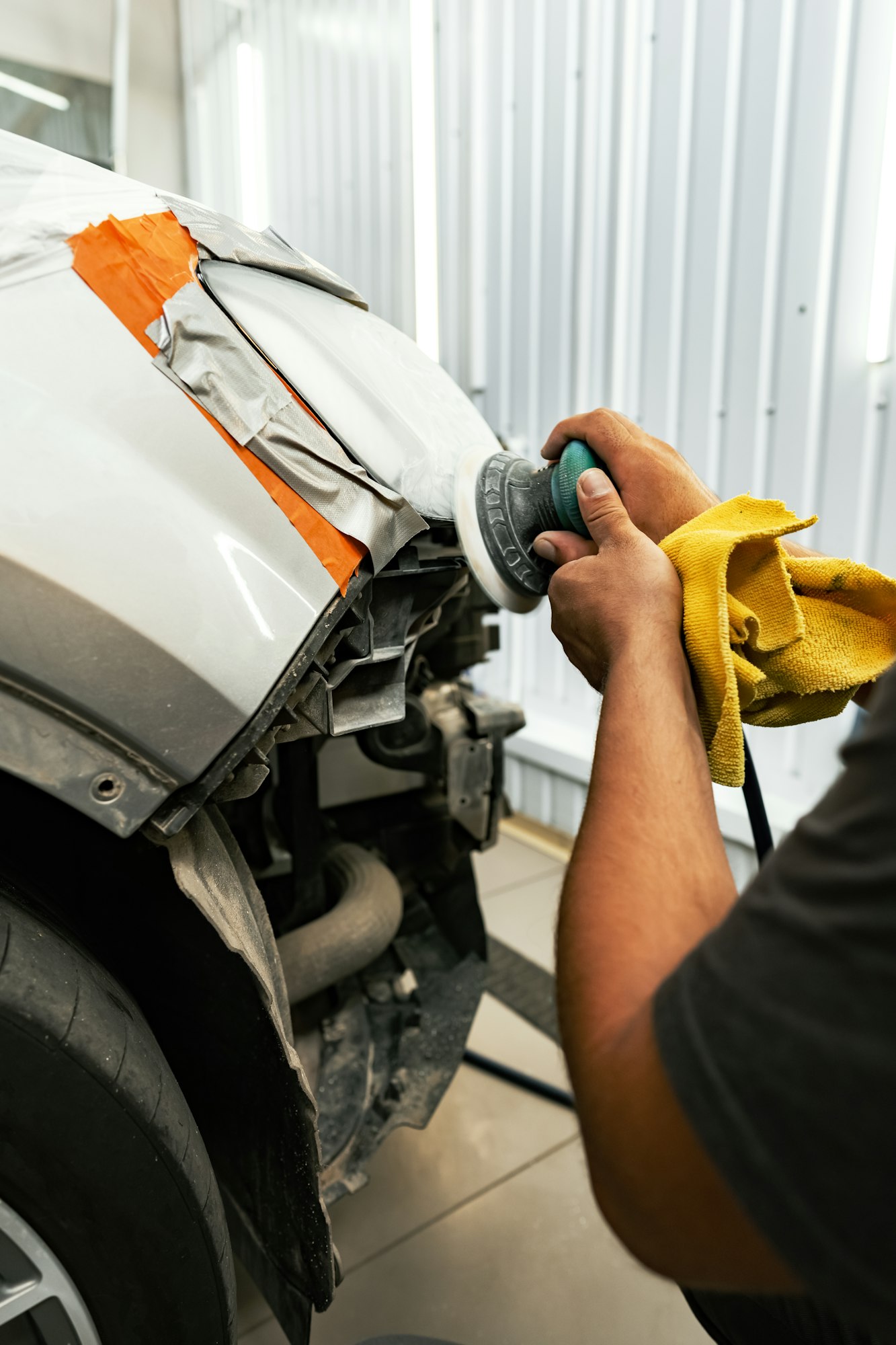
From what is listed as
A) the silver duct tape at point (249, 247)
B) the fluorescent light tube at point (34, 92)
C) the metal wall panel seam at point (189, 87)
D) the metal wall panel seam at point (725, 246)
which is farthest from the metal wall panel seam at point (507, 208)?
the fluorescent light tube at point (34, 92)

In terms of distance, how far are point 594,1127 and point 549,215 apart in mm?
2555

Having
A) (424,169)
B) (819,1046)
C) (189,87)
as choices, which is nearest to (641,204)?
(424,169)

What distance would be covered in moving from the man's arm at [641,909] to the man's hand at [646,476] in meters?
0.10

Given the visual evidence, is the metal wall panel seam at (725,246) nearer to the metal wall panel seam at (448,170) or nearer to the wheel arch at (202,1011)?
the metal wall panel seam at (448,170)

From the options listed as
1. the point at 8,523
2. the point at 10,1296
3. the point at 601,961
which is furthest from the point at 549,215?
the point at 10,1296

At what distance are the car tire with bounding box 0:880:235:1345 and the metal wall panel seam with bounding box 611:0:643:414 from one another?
2.07m

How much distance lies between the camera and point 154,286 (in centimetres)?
69

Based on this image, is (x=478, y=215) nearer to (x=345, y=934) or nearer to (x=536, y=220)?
(x=536, y=220)

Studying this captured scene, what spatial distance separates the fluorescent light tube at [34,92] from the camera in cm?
393

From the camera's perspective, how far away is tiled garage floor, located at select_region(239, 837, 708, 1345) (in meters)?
1.10

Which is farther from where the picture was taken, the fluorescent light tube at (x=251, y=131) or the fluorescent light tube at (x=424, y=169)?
the fluorescent light tube at (x=251, y=131)

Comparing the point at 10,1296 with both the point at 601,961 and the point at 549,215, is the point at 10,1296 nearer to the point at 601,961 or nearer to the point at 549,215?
the point at 601,961

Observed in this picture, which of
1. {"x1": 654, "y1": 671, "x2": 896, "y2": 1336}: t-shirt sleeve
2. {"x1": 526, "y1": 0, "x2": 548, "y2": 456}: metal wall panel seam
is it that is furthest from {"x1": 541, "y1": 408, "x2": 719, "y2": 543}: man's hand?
{"x1": 526, "y1": 0, "x2": 548, "y2": 456}: metal wall panel seam

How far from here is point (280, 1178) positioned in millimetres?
822
